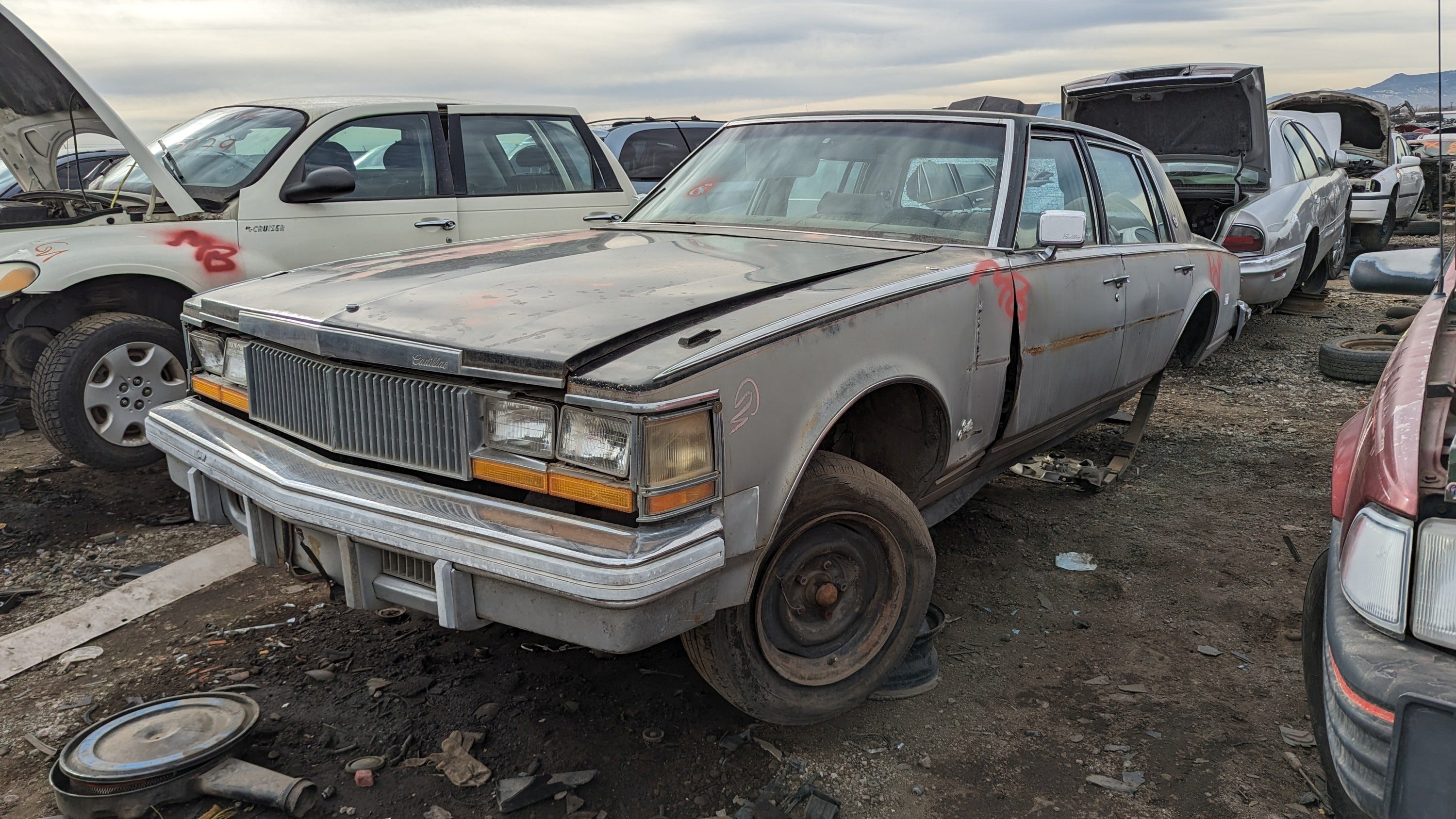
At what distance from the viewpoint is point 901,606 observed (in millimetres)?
2852

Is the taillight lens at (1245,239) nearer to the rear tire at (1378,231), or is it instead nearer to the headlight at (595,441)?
the rear tire at (1378,231)

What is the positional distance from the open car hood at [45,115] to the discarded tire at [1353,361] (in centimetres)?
728

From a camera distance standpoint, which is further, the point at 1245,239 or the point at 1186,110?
the point at 1186,110

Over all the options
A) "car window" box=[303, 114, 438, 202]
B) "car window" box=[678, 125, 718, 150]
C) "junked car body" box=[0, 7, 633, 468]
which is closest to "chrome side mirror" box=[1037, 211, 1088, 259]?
"junked car body" box=[0, 7, 633, 468]

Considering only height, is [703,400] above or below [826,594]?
above

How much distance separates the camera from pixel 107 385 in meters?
4.54

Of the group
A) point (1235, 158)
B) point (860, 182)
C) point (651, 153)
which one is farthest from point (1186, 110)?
point (860, 182)

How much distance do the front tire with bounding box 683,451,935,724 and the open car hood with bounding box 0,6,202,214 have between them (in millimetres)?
3804

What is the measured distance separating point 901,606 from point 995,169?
1.64 meters

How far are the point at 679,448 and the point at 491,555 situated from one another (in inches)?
18.2

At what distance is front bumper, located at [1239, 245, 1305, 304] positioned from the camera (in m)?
7.50

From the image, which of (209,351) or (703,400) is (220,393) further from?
(703,400)

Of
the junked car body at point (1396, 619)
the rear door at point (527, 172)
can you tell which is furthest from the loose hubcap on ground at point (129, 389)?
the junked car body at point (1396, 619)

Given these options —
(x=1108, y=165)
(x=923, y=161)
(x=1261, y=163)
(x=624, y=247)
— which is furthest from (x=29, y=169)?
(x=1261, y=163)
